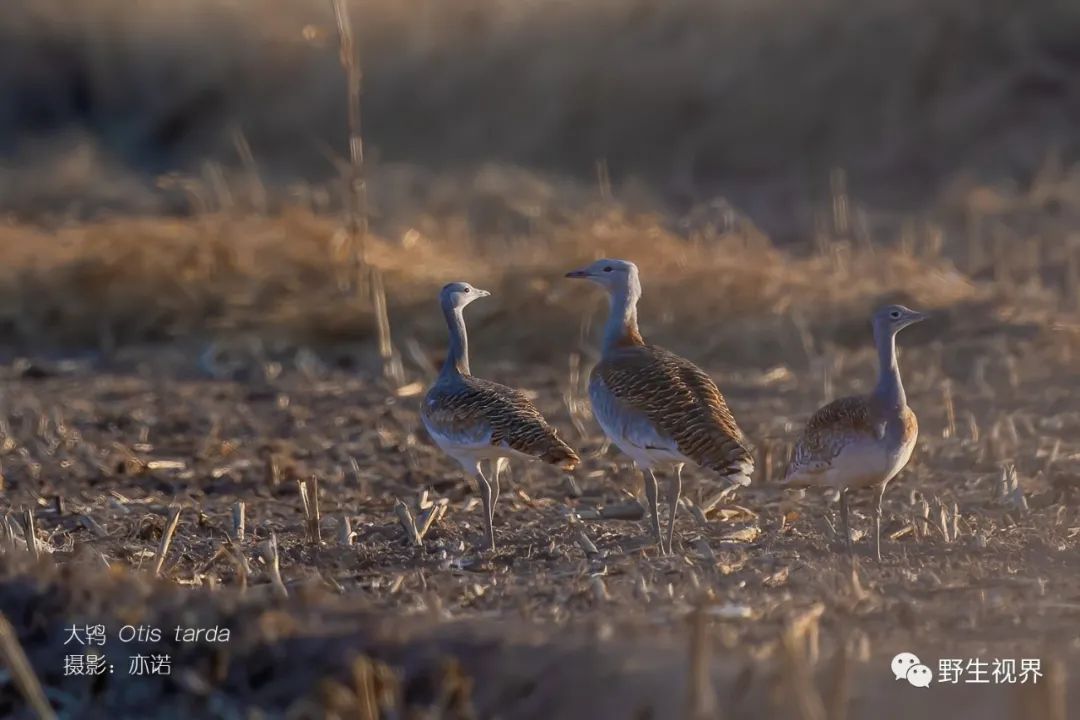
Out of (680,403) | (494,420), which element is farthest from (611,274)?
(680,403)

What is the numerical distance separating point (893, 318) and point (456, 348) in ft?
5.85

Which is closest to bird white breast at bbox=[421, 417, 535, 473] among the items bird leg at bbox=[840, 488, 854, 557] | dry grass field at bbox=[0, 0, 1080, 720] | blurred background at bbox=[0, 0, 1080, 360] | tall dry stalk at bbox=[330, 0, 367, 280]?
dry grass field at bbox=[0, 0, 1080, 720]

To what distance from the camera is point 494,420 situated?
Result: 250 inches

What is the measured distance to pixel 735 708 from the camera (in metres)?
4.06

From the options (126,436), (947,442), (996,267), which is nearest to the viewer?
(947,442)

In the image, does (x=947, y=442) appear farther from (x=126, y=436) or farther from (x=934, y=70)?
(x=934, y=70)

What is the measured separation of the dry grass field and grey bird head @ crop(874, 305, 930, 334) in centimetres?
65

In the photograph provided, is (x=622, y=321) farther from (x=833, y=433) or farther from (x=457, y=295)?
(x=833, y=433)

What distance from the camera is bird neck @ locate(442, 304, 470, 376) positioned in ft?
23.2

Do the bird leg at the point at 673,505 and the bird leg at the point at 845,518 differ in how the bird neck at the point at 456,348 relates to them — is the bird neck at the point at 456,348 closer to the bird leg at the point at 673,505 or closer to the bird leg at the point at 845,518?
the bird leg at the point at 673,505

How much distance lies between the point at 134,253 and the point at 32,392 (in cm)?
275

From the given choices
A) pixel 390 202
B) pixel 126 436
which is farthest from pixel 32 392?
pixel 390 202

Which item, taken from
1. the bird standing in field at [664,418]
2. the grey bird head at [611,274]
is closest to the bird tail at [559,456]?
the bird standing in field at [664,418]

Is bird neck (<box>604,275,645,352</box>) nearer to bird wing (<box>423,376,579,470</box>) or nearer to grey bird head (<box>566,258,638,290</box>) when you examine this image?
grey bird head (<box>566,258,638,290</box>)
